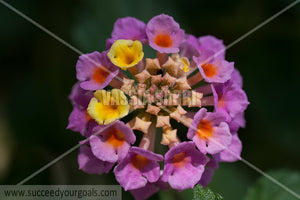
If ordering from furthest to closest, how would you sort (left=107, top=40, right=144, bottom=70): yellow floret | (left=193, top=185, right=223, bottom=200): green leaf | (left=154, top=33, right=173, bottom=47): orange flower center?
(left=154, top=33, right=173, bottom=47): orange flower center, (left=107, top=40, right=144, bottom=70): yellow floret, (left=193, top=185, right=223, bottom=200): green leaf

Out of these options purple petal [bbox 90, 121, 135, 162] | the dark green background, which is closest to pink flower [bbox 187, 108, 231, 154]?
purple petal [bbox 90, 121, 135, 162]

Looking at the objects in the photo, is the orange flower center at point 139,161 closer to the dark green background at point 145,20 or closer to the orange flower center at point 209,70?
the orange flower center at point 209,70

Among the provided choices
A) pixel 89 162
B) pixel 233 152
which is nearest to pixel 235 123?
pixel 233 152

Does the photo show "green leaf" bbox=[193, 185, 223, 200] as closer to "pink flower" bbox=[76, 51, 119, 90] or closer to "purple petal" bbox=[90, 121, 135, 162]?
"purple petal" bbox=[90, 121, 135, 162]

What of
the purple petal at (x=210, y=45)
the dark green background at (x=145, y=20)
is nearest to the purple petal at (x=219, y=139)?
the purple petal at (x=210, y=45)

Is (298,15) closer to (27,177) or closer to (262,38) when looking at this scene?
(262,38)

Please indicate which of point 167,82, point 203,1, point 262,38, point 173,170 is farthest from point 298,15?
point 173,170

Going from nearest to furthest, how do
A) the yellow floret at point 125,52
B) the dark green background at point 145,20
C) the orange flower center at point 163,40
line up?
the yellow floret at point 125,52
the orange flower center at point 163,40
the dark green background at point 145,20
